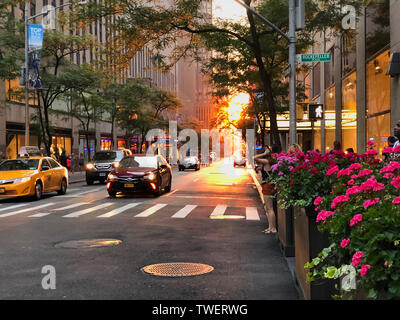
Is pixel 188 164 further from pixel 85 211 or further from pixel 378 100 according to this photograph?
pixel 85 211

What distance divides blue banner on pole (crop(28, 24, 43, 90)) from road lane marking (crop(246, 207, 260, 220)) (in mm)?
16198

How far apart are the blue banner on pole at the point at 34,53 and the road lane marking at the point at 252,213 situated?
16198 millimetres

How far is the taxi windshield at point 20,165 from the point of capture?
741 inches

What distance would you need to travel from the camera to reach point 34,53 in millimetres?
26453

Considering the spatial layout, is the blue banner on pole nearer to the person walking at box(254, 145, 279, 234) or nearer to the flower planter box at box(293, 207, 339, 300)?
the person walking at box(254, 145, 279, 234)

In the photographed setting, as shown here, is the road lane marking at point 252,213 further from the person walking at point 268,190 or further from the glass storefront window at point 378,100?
the glass storefront window at point 378,100

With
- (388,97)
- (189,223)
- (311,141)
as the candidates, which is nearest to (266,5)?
(388,97)

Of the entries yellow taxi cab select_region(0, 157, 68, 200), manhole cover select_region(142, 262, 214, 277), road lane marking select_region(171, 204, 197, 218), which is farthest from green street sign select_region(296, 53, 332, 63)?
yellow taxi cab select_region(0, 157, 68, 200)

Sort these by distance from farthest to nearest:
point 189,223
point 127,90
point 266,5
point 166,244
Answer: point 127,90
point 266,5
point 189,223
point 166,244

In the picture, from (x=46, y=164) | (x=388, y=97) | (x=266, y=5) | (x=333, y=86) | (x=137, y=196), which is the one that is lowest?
(x=137, y=196)

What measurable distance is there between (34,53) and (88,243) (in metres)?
20.0

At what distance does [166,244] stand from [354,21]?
15.0m
